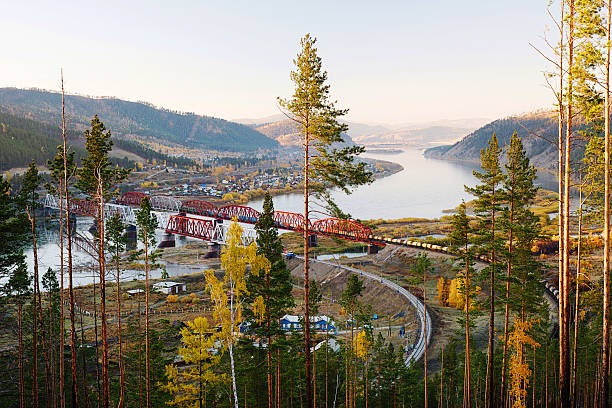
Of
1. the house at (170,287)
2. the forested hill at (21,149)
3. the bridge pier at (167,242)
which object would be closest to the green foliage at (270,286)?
the house at (170,287)

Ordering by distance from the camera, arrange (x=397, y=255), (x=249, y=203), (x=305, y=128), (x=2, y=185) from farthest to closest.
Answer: (x=249, y=203) → (x=397, y=255) → (x=2, y=185) → (x=305, y=128)

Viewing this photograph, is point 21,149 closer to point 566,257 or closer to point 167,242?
point 167,242

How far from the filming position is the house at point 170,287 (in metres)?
62.8

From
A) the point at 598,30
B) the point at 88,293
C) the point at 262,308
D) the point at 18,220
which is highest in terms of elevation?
the point at 598,30

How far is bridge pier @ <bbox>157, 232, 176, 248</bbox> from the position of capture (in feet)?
328

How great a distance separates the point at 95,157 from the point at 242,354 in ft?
42.8

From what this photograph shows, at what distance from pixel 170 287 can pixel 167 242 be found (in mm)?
39272

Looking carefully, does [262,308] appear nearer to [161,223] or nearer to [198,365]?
[198,365]

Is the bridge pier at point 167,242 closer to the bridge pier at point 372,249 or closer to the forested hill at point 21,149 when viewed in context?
the bridge pier at point 372,249

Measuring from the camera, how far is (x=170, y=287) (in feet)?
209

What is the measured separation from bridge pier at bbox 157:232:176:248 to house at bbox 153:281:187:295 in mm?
34791

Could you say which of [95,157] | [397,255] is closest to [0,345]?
[95,157]

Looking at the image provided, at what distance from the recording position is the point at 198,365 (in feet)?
65.9

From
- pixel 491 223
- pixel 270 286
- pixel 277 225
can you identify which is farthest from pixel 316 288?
pixel 277 225
